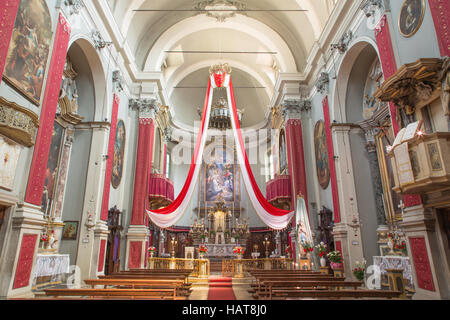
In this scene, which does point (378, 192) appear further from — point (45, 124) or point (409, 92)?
point (45, 124)

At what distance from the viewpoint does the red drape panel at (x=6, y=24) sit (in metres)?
4.86

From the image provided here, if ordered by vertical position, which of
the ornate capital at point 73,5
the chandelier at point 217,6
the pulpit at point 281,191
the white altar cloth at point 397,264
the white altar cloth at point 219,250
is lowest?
the white altar cloth at point 397,264

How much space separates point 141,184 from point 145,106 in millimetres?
3483

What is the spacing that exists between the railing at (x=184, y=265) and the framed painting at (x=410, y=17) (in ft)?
27.9

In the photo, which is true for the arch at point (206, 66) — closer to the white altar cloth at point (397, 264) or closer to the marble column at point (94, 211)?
the marble column at point (94, 211)

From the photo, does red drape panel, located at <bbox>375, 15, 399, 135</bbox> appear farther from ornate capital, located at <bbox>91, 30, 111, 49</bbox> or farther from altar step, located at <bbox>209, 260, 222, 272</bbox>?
altar step, located at <bbox>209, 260, 222, 272</bbox>

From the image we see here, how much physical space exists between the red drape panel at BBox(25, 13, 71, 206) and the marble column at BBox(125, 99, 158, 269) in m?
5.88

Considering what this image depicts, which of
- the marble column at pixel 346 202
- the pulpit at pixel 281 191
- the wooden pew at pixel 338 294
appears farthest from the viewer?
the pulpit at pixel 281 191

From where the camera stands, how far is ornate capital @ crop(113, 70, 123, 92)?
1089 cm

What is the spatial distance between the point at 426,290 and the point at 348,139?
546cm

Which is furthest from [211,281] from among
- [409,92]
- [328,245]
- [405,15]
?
[405,15]

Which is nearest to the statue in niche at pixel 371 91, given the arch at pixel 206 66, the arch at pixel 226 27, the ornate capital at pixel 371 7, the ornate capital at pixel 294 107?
the ornate capital at pixel 371 7

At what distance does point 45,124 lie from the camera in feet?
20.3

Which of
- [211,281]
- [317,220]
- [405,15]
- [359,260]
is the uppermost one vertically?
[405,15]
